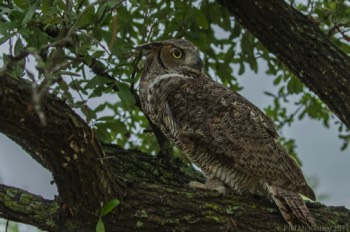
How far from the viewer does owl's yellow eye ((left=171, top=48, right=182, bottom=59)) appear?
4.25 metres

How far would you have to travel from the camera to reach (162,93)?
3945 millimetres

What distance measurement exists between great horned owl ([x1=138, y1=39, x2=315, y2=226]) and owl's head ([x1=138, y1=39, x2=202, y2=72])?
180mm

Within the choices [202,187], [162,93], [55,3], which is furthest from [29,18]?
[202,187]

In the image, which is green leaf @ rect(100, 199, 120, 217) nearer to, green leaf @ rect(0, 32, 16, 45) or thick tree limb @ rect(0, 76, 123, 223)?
thick tree limb @ rect(0, 76, 123, 223)

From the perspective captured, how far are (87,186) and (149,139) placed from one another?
2.45 meters

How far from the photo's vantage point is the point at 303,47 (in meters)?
4.15

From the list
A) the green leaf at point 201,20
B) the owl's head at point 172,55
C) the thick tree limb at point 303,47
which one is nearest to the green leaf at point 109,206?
the owl's head at point 172,55

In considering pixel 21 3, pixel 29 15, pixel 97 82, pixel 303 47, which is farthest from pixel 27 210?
pixel 303 47

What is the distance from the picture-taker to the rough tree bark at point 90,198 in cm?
270

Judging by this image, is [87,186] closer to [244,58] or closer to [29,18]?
[29,18]

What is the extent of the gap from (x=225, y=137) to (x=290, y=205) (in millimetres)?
533

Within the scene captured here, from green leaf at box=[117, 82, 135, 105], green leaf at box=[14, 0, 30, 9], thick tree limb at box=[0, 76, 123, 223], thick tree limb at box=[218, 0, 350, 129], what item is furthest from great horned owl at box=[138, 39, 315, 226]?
green leaf at box=[14, 0, 30, 9]

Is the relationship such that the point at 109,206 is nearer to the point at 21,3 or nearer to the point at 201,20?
the point at 21,3

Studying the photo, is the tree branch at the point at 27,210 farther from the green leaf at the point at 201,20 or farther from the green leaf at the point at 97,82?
the green leaf at the point at 201,20
